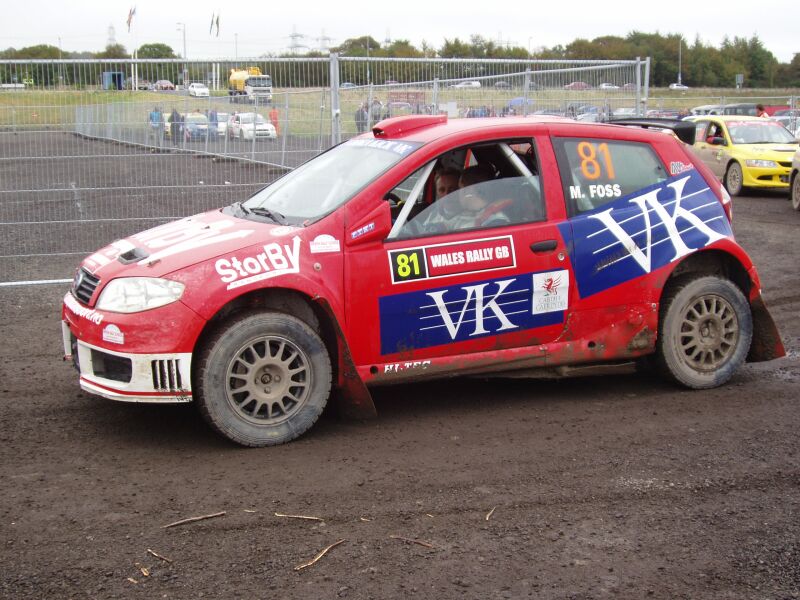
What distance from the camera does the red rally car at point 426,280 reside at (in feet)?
16.3

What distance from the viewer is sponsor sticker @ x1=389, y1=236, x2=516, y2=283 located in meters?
5.27

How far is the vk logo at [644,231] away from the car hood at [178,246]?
1764mm

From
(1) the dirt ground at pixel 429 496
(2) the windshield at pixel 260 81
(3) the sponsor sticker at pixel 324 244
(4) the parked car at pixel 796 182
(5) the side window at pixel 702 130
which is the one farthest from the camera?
(5) the side window at pixel 702 130

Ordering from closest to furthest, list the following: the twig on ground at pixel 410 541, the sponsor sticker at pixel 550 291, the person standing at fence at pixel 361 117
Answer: the twig on ground at pixel 410 541 → the sponsor sticker at pixel 550 291 → the person standing at fence at pixel 361 117

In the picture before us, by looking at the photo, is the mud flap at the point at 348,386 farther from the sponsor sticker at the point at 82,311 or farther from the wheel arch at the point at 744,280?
the wheel arch at the point at 744,280

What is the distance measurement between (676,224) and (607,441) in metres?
1.60

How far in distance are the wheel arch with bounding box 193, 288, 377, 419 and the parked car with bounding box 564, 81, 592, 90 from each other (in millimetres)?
9754

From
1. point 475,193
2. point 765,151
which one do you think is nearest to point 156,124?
point 475,193

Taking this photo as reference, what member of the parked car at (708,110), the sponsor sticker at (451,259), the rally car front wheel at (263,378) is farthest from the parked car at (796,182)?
the parked car at (708,110)

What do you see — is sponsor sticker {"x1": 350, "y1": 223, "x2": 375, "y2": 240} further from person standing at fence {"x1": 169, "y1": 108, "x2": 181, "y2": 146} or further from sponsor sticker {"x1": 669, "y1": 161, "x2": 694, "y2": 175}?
person standing at fence {"x1": 169, "y1": 108, "x2": 181, "y2": 146}

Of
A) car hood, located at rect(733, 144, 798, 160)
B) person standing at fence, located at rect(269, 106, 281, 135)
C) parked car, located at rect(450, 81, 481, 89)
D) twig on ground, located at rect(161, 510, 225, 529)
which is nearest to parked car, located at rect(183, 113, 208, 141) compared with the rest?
person standing at fence, located at rect(269, 106, 281, 135)

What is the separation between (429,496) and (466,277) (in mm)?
1439

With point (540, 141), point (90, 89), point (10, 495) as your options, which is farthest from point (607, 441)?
point (90, 89)

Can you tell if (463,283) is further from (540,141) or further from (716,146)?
(716,146)
